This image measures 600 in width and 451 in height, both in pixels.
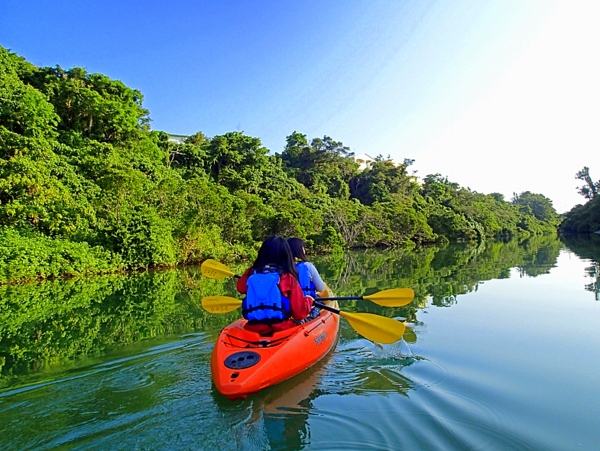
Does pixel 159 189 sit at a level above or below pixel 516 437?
above

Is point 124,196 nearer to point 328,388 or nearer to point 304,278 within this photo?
point 304,278

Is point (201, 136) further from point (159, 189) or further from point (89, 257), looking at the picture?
point (89, 257)

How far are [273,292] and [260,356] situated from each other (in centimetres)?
48

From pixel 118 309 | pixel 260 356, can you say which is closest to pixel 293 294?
A: pixel 260 356

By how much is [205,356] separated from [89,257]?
9.32 m

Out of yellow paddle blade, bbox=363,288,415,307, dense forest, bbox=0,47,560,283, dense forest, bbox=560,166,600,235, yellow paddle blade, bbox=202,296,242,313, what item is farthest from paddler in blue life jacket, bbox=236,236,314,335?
dense forest, bbox=560,166,600,235

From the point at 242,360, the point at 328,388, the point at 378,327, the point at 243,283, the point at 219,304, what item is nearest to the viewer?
the point at 242,360

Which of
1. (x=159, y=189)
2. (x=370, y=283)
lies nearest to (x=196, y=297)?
(x=370, y=283)

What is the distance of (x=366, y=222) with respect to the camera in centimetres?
2973

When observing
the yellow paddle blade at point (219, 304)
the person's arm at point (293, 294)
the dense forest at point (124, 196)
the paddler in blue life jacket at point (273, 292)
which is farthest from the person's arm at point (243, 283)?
the dense forest at point (124, 196)

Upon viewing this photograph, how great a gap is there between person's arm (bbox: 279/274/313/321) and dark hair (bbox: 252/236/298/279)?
65 mm

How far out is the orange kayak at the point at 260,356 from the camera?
111 inches

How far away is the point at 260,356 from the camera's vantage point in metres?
3.05

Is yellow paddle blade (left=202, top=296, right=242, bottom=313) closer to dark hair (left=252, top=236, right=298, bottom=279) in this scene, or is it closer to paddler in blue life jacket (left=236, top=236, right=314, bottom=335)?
paddler in blue life jacket (left=236, top=236, right=314, bottom=335)
